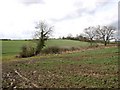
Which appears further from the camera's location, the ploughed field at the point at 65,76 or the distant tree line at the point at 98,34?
the distant tree line at the point at 98,34

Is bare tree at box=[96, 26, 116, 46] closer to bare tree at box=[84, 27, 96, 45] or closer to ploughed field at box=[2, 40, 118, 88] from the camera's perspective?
bare tree at box=[84, 27, 96, 45]

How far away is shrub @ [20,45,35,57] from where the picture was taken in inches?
2117

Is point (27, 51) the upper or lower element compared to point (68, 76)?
lower

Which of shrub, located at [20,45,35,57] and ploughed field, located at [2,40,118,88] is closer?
ploughed field, located at [2,40,118,88]

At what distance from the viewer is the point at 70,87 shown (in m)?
12.2

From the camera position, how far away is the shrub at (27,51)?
176ft

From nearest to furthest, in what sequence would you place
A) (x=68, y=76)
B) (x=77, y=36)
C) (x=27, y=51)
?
(x=68, y=76) → (x=27, y=51) → (x=77, y=36)

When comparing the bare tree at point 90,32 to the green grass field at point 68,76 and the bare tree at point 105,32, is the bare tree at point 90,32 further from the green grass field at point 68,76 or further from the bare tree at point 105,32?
the green grass field at point 68,76

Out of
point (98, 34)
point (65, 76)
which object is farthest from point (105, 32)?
point (65, 76)

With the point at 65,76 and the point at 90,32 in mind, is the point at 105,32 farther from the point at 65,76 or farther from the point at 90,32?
the point at 65,76

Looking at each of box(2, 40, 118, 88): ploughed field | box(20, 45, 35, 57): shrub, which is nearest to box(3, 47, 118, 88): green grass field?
box(2, 40, 118, 88): ploughed field

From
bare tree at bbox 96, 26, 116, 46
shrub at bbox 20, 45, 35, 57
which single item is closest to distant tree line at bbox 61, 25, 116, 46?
bare tree at bbox 96, 26, 116, 46

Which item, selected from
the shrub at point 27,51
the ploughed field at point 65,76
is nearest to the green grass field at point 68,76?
the ploughed field at point 65,76

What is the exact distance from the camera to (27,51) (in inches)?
2148
